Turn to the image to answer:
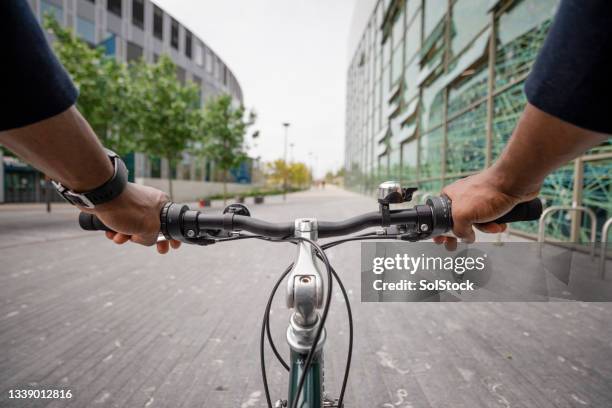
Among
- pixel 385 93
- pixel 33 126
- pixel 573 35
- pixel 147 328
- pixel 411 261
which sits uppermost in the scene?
pixel 385 93

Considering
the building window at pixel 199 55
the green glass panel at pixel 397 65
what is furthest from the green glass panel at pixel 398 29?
the building window at pixel 199 55

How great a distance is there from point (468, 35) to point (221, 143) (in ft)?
53.4

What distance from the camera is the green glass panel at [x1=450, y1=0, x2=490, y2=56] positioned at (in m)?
9.02

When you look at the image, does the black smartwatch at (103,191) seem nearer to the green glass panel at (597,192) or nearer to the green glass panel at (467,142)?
the green glass panel at (597,192)

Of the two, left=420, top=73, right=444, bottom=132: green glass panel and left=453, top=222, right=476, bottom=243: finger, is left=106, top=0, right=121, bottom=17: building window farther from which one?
left=453, top=222, right=476, bottom=243: finger

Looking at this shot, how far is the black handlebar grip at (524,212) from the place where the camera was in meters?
1.11

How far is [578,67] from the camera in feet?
2.18

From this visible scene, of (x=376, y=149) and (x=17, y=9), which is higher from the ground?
(x=376, y=149)

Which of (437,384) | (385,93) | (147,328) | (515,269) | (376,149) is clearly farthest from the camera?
(376,149)

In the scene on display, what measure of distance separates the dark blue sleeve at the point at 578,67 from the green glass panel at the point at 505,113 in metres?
7.88

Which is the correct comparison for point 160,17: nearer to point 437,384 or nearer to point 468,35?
point 468,35

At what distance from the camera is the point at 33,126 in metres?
0.73

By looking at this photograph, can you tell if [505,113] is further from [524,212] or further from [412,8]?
[412,8]

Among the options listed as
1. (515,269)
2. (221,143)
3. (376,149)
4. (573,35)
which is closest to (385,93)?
(376,149)
